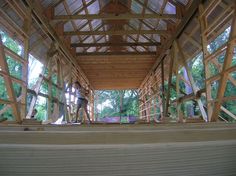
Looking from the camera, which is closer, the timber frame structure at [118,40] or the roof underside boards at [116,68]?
the timber frame structure at [118,40]

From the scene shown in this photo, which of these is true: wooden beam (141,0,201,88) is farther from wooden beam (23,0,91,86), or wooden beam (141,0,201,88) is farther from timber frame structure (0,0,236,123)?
wooden beam (23,0,91,86)

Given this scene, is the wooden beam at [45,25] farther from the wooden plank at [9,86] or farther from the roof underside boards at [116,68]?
→ the roof underside boards at [116,68]

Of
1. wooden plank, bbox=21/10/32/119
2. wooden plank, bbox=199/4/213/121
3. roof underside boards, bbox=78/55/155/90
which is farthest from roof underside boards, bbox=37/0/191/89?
wooden plank, bbox=199/4/213/121

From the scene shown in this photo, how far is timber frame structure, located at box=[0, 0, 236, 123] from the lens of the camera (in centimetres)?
508

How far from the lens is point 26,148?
0.67 m

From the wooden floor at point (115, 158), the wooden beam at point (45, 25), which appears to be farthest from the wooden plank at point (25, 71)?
the wooden floor at point (115, 158)

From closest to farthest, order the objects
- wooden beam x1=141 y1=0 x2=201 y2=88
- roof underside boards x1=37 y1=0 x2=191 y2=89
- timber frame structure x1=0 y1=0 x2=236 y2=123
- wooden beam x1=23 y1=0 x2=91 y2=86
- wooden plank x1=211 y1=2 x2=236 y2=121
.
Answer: wooden plank x1=211 y1=2 x2=236 y2=121, timber frame structure x1=0 y1=0 x2=236 y2=123, wooden beam x1=23 y1=0 x2=91 y2=86, wooden beam x1=141 y1=0 x2=201 y2=88, roof underside boards x1=37 y1=0 x2=191 y2=89

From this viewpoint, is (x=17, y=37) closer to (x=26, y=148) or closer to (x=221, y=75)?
(x=221, y=75)

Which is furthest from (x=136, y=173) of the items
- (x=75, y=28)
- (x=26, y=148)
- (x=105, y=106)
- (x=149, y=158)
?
(x=105, y=106)

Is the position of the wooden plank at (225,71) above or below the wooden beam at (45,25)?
below

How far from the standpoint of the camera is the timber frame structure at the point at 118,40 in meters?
5.08

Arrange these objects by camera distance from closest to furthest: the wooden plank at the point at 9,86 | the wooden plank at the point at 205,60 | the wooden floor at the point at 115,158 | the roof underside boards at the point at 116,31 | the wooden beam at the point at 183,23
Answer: the wooden floor at the point at 115,158, the wooden plank at the point at 9,86, the wooden plank at the point at 205,60, the wooden beam at the point at 183,23, the roof underside boards at the point at 116,31

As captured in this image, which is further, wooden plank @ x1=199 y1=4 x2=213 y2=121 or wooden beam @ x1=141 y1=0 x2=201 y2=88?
wooden beam @ x1=141 y1=0 x2=201 y2=88

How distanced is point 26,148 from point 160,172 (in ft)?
1.20
